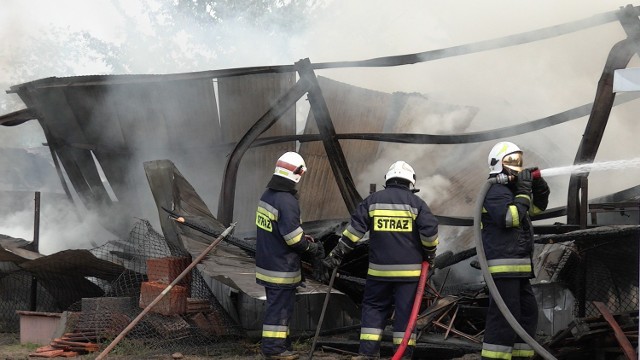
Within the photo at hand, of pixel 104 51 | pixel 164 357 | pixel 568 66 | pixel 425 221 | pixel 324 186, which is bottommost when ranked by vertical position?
pixel 164 357

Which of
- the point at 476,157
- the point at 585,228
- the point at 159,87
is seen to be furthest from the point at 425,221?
the point at 159,87

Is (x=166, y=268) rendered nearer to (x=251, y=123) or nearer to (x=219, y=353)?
(x=219, y=353)

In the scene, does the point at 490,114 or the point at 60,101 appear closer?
the point at 60,101

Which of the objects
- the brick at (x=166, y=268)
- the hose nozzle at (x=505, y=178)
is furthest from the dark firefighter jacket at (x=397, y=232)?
the brick at (x=166, y=268)

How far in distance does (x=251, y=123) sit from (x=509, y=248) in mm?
4921

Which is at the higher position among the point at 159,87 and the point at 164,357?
the point at 159,87

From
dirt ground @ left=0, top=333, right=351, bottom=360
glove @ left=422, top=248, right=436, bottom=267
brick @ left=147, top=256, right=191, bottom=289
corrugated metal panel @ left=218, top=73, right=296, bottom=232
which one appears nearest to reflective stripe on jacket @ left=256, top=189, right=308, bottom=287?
dirt ground @ left=0, top=333, right=351, bottom=360

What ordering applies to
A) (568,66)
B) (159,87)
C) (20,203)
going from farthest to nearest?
(20,203) < (568,66) < (159,87)

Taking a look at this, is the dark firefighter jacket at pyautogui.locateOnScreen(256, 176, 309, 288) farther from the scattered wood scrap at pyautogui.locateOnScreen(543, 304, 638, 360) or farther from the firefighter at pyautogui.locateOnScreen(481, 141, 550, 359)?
the scattered wood scrap at pyautogui.locateOnScreen(543, 304, 638, 360)

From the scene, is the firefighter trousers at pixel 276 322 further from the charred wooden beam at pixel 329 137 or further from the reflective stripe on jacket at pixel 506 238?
the charred wooden beam at pixel 329 137

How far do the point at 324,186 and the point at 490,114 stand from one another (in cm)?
246

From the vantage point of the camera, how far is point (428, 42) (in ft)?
36.1

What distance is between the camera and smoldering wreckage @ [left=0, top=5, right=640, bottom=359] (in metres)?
6.80

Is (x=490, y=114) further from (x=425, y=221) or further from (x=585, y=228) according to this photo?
(x=425, y=221)
